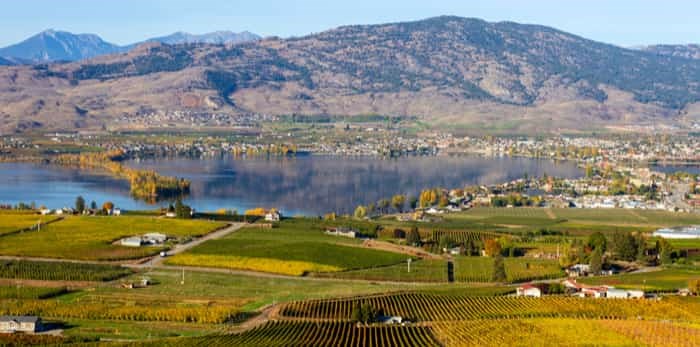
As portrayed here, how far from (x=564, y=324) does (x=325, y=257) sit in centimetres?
1800

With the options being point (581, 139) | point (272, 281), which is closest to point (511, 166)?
point (581, 139)

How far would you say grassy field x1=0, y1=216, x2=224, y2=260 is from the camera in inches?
2000

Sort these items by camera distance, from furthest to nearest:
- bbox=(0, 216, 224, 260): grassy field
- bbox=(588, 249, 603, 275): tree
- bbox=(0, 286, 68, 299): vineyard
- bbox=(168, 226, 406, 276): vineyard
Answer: bbox=(0, 216, 224, 260): grassy field, bbox=(588, 249, 603, 275): tree, bbox=(168, 226, 406, 276): vineyard, bbox=(0, 286, 68, 299): vineyard

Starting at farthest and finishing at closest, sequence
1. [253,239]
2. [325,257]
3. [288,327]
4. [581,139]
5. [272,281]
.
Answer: [581,139], [253,239], [325,257], [272,281], [288,327]

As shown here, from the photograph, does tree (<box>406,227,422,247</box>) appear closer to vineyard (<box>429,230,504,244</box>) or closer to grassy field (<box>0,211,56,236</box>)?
vineyard (<box>429,230,504,244</box>)

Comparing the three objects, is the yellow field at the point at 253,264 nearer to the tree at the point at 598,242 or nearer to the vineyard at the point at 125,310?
the vineyard at the point at 125,310

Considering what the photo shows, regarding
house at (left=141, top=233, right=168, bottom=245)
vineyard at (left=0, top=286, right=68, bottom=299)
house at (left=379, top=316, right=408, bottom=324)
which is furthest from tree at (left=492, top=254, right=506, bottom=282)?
vineyard at (left=0, top=286, right=68, bottom=299)

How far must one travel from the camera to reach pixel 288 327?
115 ft

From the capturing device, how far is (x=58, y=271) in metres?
45.5

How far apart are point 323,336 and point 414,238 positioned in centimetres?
2538

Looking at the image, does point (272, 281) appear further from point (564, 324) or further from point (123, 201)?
point (123, 201)

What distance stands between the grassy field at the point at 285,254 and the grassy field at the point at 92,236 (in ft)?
10.2

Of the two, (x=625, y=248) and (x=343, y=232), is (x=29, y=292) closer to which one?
(x=343, y=232)

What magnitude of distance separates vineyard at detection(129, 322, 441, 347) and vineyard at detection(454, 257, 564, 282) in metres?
12.9
